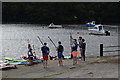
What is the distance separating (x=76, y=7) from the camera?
146750 millimetres

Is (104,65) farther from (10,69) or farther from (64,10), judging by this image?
(64,10)

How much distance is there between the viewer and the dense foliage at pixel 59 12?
142 metres

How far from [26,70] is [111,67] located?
597cm

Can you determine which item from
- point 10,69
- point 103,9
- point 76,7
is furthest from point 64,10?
point 10,69

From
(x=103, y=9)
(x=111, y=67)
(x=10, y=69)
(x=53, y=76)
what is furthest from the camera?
(x=103, y=9)

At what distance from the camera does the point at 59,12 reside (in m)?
148

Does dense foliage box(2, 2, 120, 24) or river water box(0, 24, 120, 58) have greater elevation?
dense foliage box(2, 2, 120, 24)

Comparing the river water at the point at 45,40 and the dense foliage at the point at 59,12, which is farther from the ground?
the dense foliage at the point at 59,12

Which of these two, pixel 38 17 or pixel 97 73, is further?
pixel 38 17

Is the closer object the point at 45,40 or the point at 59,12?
the point at 45,40

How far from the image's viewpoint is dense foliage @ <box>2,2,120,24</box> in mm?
142500

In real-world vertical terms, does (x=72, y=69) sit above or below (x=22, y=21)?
below

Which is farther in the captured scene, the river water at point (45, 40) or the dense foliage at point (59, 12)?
the dense foliage at point (59, 12)

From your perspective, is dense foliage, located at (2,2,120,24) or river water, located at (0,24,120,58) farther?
dense foliage, located at (2,2,120,24)
